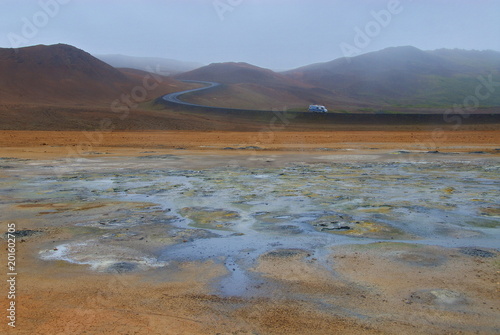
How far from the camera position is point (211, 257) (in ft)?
24.4

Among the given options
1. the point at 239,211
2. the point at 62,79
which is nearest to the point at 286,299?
the point at 239,211

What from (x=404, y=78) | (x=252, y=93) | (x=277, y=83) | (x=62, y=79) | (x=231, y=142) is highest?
(x=404, y=78)

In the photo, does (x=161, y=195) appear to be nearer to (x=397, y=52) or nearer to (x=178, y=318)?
(x=178, y=318)

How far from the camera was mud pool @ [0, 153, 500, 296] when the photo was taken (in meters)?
7.61

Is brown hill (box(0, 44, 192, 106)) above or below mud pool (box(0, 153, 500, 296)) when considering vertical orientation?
above

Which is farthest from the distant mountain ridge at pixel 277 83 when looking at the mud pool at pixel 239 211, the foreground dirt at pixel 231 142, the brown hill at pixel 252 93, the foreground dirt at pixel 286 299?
the foreground dirt at pixel 286 299

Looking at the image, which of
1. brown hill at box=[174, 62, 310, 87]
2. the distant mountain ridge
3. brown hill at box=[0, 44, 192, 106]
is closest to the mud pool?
the distant mountain ridge

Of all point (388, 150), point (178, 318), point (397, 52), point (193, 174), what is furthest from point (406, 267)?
point (397, 52)

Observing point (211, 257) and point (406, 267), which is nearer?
point (406, 267)

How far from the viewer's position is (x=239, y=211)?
10.6 m

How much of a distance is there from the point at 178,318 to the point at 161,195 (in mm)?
7467

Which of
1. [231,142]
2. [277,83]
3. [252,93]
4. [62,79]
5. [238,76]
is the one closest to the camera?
[231,142]

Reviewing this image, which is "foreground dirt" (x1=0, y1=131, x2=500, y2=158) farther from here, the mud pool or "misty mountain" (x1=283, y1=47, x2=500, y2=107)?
"misty mountain" (x1=283, y1=47, x2=500, y2=107)

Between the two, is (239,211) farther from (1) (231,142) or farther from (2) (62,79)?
(2) (62,79)
